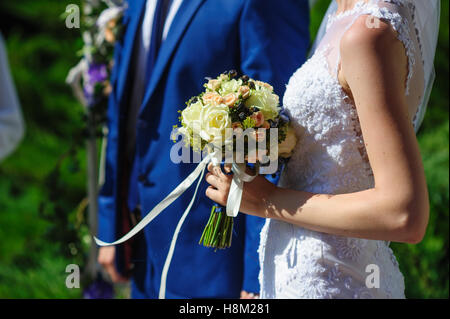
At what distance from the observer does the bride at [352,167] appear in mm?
1397

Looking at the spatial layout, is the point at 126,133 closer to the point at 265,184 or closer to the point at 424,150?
the point at 265,184

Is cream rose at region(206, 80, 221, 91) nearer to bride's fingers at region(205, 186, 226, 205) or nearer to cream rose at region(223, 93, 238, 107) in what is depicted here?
cream rose at region(223, 93, 238, 107)

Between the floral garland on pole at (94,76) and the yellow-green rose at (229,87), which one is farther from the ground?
the floral garland on pole at (94,76)

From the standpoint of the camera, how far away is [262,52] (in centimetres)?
199

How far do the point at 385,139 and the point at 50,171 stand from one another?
15.0 feet

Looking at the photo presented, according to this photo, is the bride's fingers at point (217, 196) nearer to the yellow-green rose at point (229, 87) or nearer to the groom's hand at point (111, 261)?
the yellow-green rose at point (229, 87)

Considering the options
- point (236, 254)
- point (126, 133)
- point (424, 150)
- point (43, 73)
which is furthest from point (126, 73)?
point (43, 73)

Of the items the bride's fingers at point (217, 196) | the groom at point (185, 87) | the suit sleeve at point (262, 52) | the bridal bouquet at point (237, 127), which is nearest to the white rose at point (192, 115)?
→ the bridal bouquet at point (237, 127)

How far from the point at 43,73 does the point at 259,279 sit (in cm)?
506

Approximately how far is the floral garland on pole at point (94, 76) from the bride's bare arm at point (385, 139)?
5.51 ft

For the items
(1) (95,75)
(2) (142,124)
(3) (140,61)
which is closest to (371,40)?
(2) (142,124)

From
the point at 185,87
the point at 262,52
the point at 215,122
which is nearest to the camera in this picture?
the point at 215,122

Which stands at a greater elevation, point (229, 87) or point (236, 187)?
point (229, 87)

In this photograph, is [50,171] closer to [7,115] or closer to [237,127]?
[7,115]
